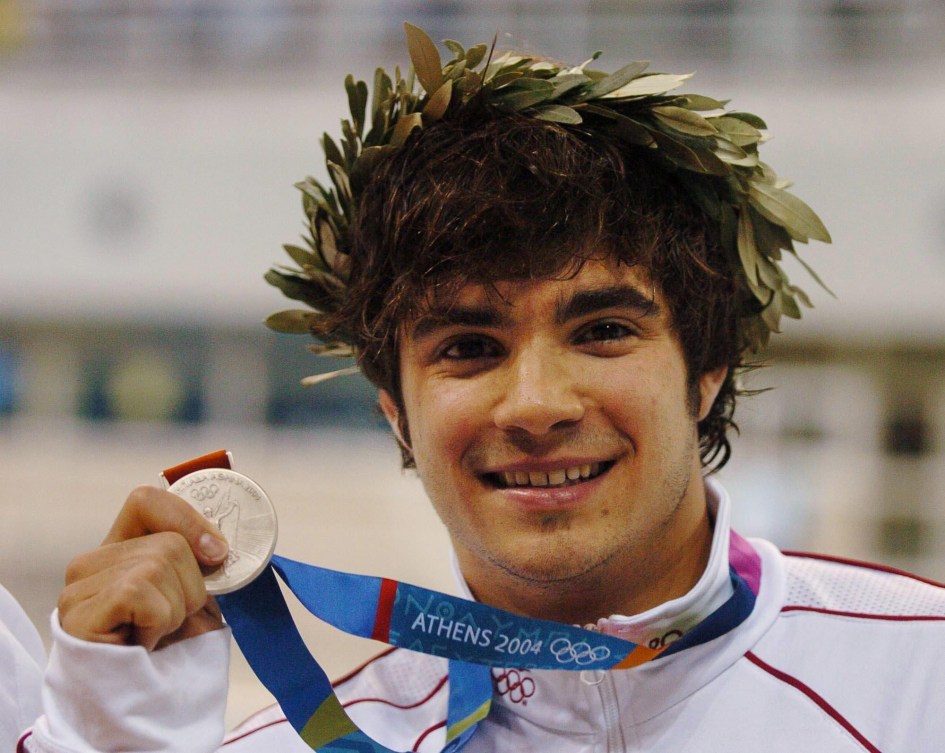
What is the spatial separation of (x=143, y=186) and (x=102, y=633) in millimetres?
12586

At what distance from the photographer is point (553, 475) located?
7.86 feet

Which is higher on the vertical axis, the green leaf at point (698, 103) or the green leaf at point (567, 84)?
the green leaf at point (567, 84)

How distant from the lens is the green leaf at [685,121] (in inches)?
102

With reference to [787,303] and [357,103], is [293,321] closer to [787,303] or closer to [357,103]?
[357,103]

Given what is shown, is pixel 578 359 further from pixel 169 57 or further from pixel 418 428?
pixel 169 57

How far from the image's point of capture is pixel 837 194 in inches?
484

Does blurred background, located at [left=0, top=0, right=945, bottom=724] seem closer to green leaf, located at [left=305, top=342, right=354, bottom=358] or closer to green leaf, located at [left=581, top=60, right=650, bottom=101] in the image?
green leaf, located at [left=305, top=342, right=354, bottom=358]

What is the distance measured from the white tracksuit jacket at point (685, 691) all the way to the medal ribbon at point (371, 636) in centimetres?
10

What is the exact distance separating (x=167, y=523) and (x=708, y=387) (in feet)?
4.55

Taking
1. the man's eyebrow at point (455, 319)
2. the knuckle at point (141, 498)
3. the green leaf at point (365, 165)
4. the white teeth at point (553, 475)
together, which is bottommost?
the white teeth at point (553, 475)

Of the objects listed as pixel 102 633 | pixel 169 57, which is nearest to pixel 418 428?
pixel 102 633

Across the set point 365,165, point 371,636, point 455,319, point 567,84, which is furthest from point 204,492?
point 567,84

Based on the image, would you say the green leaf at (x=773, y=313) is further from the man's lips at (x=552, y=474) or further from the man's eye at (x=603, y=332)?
the man's lips at (x=552, y=474)

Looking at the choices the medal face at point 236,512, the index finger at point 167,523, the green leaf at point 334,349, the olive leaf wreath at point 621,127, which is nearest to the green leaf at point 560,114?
the olive leaf wreath at point 621,127
